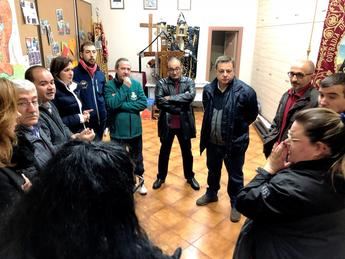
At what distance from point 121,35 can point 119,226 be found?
5819mm

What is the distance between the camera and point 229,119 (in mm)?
2252

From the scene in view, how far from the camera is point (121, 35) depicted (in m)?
5.88

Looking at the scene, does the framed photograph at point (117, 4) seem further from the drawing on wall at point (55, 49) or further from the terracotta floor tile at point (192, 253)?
the terracotta floor tile at point (192, 253)

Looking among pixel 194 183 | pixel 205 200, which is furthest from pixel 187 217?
pixel 194 183

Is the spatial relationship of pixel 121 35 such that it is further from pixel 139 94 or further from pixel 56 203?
pixel 56 203

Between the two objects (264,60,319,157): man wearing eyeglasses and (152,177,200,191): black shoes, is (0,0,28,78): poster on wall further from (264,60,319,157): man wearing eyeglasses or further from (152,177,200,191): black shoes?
(264,60,319,157): man wearing eyeglasses

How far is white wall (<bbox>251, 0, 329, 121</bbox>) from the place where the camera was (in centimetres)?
324

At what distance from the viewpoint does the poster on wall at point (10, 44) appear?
213 centimetres

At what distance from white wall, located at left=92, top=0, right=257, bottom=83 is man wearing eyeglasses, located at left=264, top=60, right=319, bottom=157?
4164 mm

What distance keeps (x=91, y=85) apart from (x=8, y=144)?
61.2 inches

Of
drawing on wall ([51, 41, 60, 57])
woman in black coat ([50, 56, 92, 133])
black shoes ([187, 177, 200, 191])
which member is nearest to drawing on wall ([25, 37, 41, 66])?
drawing on wall ([51, 41, 60, 57])

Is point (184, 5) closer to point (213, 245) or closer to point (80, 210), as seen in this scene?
point (213, 245)

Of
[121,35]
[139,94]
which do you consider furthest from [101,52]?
[139,94]

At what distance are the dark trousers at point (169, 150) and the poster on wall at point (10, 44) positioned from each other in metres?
1.46
